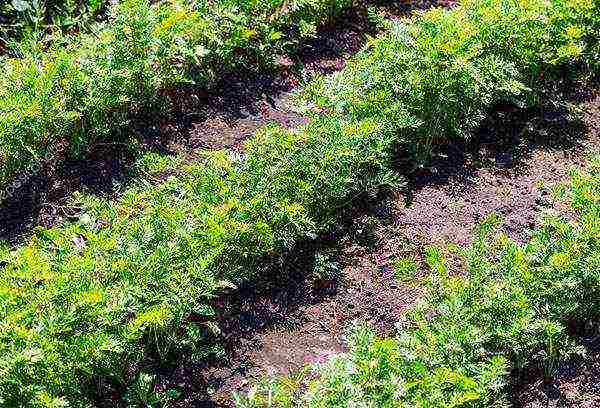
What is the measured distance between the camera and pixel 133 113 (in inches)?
254

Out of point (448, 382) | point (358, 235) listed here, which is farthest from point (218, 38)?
point (448, 382)

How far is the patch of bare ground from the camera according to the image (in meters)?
4.78

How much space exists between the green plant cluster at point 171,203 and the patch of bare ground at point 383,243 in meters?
0.17

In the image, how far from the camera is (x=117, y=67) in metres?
5.96

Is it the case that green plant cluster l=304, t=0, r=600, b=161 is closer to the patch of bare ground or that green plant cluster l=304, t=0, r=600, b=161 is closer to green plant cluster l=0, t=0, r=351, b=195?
the patch of bare ground

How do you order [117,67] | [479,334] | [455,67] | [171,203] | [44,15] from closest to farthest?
[479,334] < [171,203] < [455,67] < [117,67] < [44,15]

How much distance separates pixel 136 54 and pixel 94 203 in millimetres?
1610

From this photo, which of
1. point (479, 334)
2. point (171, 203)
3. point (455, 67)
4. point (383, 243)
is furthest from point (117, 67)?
point (479, 334)

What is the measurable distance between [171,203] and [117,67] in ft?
5.15

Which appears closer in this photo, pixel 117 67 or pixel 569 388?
pixel 569 388

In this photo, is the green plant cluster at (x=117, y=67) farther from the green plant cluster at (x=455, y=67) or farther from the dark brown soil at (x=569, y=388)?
the dark brown soil at (x=569, y=388)

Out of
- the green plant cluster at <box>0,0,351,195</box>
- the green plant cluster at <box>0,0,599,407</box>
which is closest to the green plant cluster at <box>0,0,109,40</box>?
the green plant cluster at <box>0,0,351,195</box>

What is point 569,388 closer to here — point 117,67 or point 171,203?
point 171,203

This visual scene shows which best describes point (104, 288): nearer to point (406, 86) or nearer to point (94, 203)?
point (94, 203)
